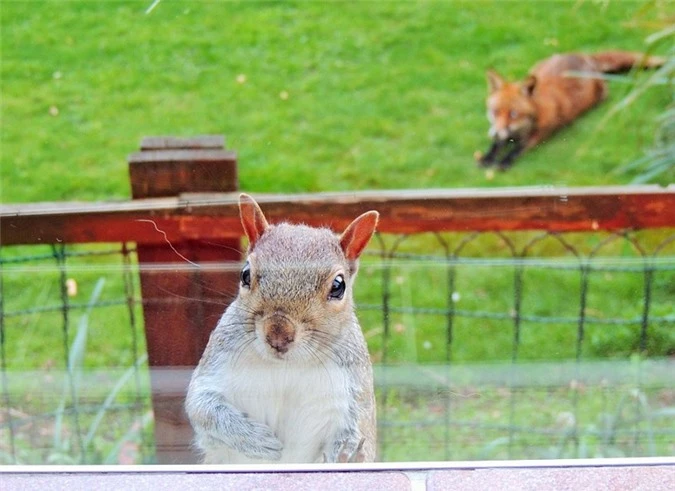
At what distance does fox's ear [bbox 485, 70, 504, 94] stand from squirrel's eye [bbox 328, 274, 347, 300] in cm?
61

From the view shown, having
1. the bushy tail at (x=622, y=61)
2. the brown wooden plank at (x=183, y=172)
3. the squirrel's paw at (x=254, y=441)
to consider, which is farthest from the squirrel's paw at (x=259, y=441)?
the bushy tail at (x=622, y=61)

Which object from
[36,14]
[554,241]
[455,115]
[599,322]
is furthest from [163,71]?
[599,322]

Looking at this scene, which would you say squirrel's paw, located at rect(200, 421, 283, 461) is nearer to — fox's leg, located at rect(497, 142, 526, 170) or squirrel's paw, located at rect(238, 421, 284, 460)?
squirrel's paw, located at rect(238, 421, 284, 460)

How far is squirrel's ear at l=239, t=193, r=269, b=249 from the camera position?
0.73m

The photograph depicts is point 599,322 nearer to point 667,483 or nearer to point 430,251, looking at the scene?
point 430,251

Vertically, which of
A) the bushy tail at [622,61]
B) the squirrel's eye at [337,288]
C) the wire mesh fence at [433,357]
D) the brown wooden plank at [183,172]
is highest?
the bushy tail at [622,61]

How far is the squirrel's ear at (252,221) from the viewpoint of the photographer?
0.73 m

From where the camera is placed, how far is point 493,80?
127 cm

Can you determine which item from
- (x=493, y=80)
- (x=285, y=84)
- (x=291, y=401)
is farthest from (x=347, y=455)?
(x=493, y=80)

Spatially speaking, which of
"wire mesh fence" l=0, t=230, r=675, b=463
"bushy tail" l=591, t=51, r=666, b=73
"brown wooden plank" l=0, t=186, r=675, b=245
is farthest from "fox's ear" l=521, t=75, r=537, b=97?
"brown wooden plank" l=0, t=186, r=675, b=245

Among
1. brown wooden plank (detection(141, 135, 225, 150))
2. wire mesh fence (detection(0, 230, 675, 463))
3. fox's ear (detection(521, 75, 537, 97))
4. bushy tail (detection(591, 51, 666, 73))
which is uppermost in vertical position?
bushy tail (detection(591, 51, 666, 73))

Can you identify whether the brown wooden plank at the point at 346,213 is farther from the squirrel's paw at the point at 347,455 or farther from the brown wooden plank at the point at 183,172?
the squirrel's paw at the point at 347,455

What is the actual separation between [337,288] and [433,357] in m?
0.43

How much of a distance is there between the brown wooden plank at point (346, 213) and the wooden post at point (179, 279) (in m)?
0.01
